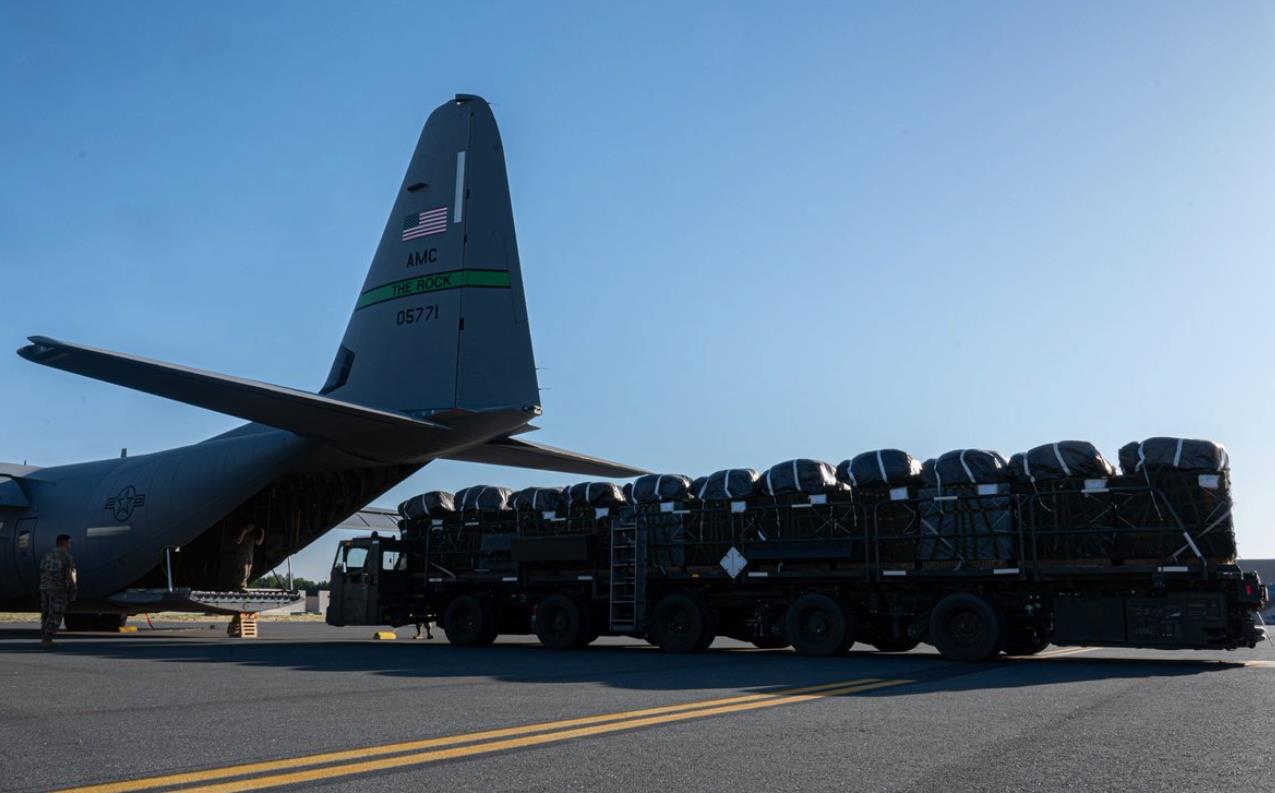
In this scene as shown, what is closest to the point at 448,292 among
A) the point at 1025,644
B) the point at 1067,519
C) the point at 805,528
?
the point at 805,528

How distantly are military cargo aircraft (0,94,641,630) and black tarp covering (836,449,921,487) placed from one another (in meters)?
6.55

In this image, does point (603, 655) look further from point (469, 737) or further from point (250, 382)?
point (469, 737)

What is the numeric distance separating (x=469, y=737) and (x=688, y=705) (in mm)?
2456

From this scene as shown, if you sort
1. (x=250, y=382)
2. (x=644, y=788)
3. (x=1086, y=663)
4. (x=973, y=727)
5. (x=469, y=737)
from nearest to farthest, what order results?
(x=644, y=788) → (x=469, y=737) → (x=973, y=727) → (x=1086, y=663) → (x=250, y=382)

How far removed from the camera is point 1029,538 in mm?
15312

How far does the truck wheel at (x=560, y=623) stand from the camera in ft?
64.0

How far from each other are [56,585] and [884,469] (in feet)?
47.4

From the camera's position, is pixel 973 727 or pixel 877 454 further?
pixel 877 454

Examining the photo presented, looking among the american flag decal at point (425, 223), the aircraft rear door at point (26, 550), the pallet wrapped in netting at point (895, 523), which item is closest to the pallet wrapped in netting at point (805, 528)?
the pallet wrapped in netting at point (895, 523)

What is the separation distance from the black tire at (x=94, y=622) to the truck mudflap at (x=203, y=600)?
15.5 feet

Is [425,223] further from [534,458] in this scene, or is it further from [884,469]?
[884,469]

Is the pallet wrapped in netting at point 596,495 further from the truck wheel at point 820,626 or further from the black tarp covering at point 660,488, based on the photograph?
the truck wheel at point 820,626

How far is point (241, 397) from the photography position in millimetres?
18281

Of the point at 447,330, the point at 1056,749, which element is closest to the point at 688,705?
the point at 1056,749
